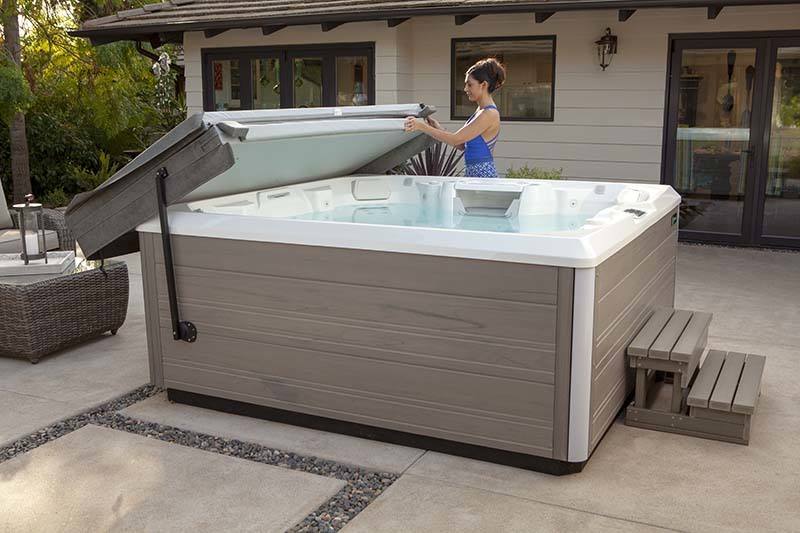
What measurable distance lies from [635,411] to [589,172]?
4664mm

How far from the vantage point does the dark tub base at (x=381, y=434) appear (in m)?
2.83

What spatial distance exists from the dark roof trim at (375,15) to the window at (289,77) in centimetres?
56

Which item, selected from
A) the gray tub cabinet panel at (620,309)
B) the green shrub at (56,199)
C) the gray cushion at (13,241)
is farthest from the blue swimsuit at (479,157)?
the green shrub at (56,199)

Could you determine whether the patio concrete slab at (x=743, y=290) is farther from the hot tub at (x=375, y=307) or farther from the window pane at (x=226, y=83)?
the window pane at (x=226, y=83)

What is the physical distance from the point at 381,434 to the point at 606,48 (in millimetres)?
5194

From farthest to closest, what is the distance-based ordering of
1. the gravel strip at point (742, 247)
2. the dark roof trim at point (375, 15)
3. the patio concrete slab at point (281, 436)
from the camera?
the gravel strip at point (742, 247)
the dark roof trim at point (375, 15)
the patio concrete slab at point (281, 436)

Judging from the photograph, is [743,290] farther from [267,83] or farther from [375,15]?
[267,83]

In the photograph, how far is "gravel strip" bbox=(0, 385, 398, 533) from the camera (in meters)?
2.56

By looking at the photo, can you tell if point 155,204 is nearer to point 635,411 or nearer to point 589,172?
point 635,411

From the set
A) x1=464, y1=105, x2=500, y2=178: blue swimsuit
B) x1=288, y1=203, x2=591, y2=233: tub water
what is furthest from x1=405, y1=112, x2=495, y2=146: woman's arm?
x1=288, y1=203, x2=591, y2=233: tub water

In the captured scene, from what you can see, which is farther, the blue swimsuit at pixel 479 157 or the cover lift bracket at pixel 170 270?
the blue swimsuit at pixel 479 157


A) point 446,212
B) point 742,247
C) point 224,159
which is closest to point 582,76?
point 742,247

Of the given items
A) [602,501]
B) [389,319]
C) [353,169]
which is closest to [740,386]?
[602,501]

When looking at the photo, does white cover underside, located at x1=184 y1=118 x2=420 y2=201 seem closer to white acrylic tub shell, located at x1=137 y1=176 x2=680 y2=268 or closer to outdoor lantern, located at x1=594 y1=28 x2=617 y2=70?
white acrylic tub shell, located at x1=137 y1=176 x2=680 y2=268
